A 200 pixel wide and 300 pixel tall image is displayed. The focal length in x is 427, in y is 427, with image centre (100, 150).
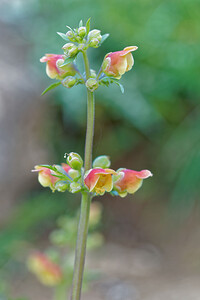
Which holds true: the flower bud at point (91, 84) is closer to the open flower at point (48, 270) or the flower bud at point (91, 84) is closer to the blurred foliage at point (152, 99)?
the open flower at point (48, 270)

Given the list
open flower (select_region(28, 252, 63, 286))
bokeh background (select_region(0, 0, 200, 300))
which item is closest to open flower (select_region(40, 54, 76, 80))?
open flower (select_region(28, 252, 63, 286))

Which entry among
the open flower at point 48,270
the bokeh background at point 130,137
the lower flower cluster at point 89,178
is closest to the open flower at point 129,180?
the lower flower cluster at point 89,178

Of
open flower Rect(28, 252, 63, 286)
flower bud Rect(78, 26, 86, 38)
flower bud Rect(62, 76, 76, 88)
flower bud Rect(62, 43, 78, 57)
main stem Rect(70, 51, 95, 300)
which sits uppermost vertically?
flower bud Rect(78, 26, 86, 38)

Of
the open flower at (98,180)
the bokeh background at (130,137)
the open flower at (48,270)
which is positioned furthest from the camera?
the bokeh background at (130,137)

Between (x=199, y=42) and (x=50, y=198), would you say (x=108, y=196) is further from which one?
(x=199, y=42)

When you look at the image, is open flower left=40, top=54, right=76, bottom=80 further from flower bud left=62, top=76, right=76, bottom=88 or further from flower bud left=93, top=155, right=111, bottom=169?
flower bud left=93, top=155, right=111, bottom=169

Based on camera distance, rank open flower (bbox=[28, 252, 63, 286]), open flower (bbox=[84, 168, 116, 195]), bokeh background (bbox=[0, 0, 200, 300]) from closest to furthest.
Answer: open flower (bbox=[84, 168, 116, 195]) → open flower (bbox=[28, 252, 63, 286]) → bokeh background (bbox=[0, 0, 200, 300])
